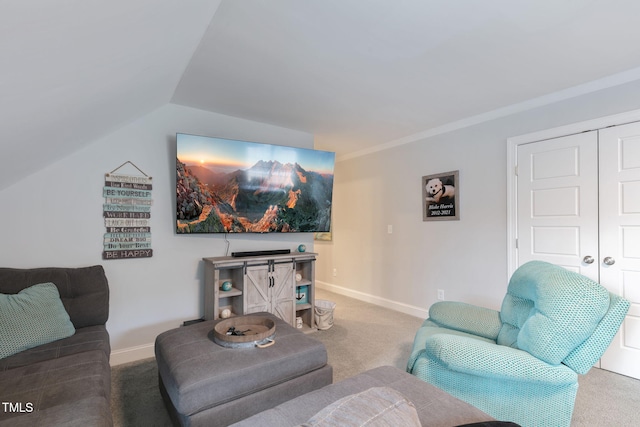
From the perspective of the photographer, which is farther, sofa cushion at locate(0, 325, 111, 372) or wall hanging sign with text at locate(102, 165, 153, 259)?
wall hanging sign with text at locate(102, 165, 153, 259)

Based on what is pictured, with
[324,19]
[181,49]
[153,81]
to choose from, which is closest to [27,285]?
[153,81]

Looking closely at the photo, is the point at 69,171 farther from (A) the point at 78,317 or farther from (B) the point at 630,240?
(B) the point at 630,240

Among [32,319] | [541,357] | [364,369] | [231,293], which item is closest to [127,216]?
[32,319]

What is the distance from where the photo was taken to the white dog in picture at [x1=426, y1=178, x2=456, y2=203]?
11.1 feet

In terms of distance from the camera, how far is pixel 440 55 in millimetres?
2008

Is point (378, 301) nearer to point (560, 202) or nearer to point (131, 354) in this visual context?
point (560, 202)

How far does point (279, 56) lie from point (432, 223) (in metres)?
2.57

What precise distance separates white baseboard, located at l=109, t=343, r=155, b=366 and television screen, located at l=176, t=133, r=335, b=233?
1.08 meters

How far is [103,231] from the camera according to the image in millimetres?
2457

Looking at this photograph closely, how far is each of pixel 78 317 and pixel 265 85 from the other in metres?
2.19

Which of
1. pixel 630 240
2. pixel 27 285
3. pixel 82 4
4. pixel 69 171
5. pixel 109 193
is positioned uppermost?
pixel 82 4

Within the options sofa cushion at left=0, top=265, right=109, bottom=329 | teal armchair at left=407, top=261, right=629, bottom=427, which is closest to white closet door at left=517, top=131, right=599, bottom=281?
teal armchair at left=407, top=261, right=629, bottom=427

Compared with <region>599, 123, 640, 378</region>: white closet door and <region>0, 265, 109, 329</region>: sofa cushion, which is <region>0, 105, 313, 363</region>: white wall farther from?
<region>599, 123, 640, 378</region>: white closet door

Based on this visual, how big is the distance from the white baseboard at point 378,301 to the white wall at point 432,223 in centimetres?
2
